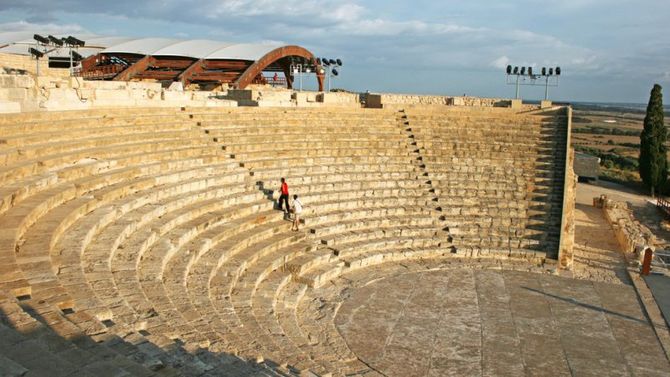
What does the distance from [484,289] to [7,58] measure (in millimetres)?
18842

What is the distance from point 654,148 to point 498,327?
27.2 m

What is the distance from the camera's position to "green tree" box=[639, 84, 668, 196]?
32406 mm

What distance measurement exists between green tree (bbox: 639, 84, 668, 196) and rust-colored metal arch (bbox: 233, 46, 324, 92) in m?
24.0

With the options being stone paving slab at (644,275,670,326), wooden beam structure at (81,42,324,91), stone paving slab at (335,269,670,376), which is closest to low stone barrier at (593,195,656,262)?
stone paving slab at (644,275,670,326)

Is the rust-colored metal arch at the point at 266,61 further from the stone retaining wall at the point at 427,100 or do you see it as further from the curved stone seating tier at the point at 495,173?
the curved stone seating tier at the point at 495,173

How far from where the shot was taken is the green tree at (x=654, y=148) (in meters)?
32.4

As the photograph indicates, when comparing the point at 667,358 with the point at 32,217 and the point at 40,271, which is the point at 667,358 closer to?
the point at 40,271

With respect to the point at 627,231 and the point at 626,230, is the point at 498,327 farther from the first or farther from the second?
the point at 626,230

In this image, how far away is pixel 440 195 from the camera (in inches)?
679

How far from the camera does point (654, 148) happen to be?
32.4m

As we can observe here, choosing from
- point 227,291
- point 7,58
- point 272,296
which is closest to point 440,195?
point 272,296

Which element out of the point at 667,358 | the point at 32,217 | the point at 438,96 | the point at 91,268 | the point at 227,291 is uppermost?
the point at 438,96

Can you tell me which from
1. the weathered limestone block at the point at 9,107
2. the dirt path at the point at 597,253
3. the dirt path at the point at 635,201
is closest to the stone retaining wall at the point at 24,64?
the weathered limestone block at the point at 9,107

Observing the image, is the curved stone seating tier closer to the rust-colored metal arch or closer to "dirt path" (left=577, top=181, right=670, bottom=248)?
"dirt path" (left=577, top=181, right=670, bottom=248)
